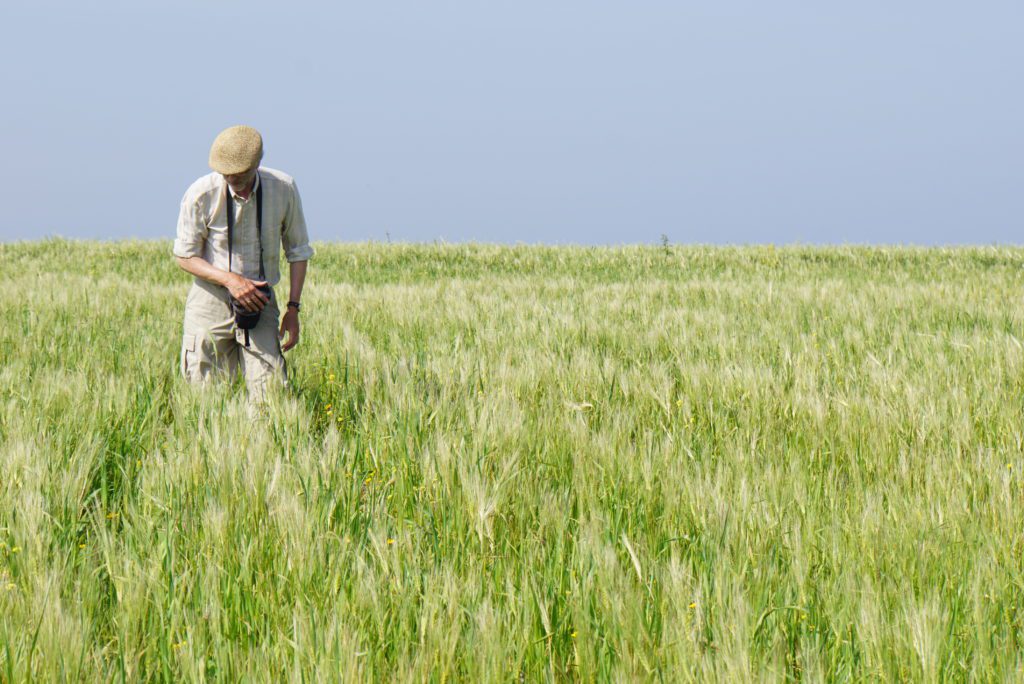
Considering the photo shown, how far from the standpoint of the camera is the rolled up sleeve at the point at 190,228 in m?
4.35

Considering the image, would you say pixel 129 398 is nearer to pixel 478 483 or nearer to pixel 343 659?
pixel 478 483

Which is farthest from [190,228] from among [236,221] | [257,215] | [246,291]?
[246,291]

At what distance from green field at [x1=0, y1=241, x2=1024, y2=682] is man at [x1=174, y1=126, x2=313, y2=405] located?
309 millimetres

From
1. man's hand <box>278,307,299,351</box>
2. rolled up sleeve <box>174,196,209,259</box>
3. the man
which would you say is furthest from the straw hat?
man's hand <box>278,307,299,351</box>

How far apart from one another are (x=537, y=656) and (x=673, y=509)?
31.5 inches

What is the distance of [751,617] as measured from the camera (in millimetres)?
1682

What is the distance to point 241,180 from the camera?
167 inches

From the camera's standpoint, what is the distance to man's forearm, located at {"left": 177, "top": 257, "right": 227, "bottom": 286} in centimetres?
427

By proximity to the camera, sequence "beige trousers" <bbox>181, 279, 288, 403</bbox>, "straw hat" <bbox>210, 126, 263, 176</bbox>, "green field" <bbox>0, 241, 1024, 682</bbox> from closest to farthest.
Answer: "green field" <bbox>0, 241, 1024, 682</bbox>
"straw hat" <bbox>210, 126, 263, 176</bbox>
"beige trousers" <bbox>181, 279, 288, 403</bbox>

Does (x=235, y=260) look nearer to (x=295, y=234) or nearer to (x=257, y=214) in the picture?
(x=257, y=214)

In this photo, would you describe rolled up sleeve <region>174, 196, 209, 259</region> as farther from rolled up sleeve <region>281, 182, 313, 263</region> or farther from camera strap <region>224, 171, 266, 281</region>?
rolled up sleeve <region>281, 182, 313, 263</region>

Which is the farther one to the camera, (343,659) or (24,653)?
(24,653)

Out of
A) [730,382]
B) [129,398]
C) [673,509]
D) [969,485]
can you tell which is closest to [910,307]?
[730,382]

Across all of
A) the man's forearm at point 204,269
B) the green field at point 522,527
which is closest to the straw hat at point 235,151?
the man's forearm at point 204,269
